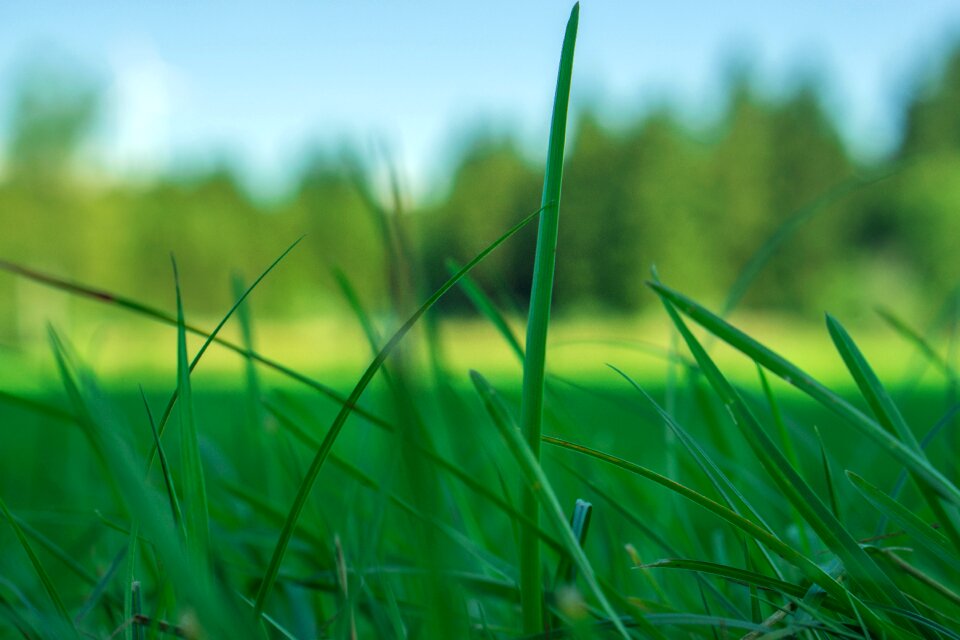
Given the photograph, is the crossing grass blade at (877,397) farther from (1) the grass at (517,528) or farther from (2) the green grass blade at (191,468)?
(2) the green grass blade at (191,468)

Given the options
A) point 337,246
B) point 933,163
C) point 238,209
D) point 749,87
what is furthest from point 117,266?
point 933,163

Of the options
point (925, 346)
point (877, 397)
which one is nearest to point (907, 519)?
point (877, 397)

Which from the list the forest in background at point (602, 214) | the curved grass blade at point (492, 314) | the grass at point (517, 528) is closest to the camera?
the grass at point (517, 528)

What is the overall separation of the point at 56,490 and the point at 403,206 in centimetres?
71

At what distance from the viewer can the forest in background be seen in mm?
12234

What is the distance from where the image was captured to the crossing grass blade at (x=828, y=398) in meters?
0.16

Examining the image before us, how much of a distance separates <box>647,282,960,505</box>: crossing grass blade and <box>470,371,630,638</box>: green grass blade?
5cm

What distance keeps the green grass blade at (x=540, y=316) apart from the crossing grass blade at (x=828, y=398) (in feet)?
0.11

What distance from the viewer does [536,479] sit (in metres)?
0.17

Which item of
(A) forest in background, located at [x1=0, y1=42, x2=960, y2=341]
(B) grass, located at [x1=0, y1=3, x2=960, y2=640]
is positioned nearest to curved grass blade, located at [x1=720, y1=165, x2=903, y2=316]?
(B) grass, located at [x1=0, y1=3, x2=960, y2=640]

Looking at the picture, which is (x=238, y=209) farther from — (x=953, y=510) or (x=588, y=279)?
(x=953, y=510)

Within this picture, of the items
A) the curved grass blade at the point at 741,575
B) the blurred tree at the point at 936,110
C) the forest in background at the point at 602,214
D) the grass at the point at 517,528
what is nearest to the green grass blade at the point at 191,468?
the grass at the point at 517,528

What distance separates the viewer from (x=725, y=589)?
296mm

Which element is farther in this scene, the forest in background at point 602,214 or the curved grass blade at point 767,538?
the forest in background at point 602,214
